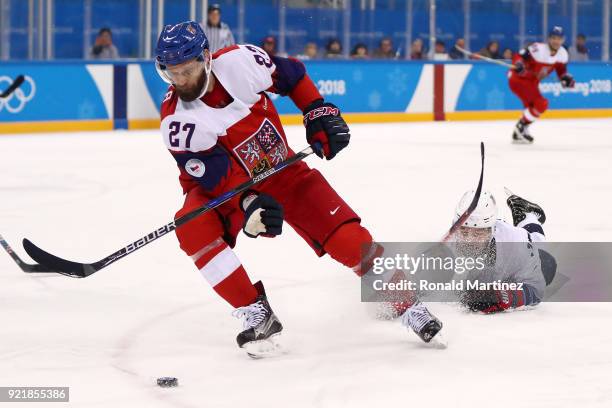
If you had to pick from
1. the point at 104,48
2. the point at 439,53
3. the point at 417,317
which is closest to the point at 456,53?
the point at 439,53

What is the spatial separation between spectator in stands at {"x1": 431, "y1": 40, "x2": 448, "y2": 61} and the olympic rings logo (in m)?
5.05

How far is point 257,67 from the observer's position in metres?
3.61

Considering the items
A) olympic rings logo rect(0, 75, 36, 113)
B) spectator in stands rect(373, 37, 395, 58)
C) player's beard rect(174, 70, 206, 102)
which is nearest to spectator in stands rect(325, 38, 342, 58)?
spectator in stands rect(373, 37, 395, 58)

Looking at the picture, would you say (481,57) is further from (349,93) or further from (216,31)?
(216,31)

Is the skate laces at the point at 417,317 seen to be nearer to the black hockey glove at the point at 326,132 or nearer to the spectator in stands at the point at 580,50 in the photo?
the black hockey glove at the point at 326,132

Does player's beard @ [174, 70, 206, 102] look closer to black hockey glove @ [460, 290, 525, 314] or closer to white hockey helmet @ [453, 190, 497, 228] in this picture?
white hockey helmet @ [453, 190, 497, 228]

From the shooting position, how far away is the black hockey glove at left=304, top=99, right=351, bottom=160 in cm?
353

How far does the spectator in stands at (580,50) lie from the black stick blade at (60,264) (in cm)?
1220

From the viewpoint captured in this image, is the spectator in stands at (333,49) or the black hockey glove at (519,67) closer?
the black hockey glove at (519,67)

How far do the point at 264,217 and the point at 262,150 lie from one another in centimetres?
37

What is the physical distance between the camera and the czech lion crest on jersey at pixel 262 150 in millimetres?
3586

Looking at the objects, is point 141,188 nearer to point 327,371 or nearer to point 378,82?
point 327,371

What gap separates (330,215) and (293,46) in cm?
1018

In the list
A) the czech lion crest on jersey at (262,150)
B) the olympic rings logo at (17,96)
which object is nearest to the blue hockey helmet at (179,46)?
the czech lion crest on jersey at (262,150)
